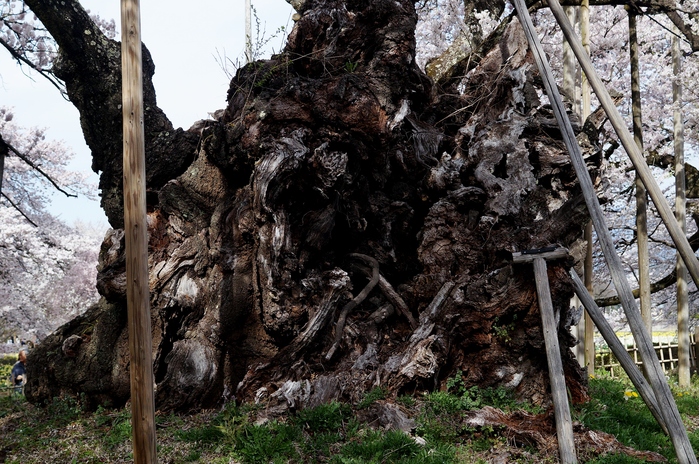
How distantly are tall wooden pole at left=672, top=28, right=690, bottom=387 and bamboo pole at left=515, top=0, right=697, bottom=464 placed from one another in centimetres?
495

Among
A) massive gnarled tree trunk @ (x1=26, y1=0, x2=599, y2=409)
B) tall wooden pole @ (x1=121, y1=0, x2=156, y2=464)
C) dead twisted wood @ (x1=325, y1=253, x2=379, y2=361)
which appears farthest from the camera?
dead twisted wood @ (x1=325, y1=253, x2=379, y2=361)

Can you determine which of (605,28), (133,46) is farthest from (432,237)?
(605,28)

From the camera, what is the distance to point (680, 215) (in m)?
9.30

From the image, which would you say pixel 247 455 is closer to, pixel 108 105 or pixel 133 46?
pixel 133 46

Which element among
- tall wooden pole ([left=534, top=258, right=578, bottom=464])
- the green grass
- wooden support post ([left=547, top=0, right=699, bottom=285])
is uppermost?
wooden support post ([left=547, top=0, right=699, bottom=285])

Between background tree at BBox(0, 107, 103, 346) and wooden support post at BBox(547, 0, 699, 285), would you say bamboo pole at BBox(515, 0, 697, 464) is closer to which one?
wooden support post at BBox(547, 0, 699, 285)

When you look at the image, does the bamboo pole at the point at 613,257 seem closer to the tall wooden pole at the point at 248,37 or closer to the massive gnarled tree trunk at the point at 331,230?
the massive gnarled tree trunk at the point at 331,230

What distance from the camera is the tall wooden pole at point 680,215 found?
30.5ft

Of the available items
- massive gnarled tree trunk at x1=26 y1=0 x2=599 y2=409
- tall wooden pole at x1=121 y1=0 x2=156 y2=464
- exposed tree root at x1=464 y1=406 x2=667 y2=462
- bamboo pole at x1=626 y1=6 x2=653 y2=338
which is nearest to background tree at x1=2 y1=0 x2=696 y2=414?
massive gnarled tree trunk at x1=26 y1=0 x2=599 y2=409

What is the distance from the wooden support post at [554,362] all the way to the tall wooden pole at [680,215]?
Answer: 5092 mm

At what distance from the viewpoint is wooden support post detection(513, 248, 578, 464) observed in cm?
485

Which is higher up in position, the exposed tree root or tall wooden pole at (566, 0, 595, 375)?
tall wooden pole at (566, 0, 595, 375)

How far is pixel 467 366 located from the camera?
6.09 meters

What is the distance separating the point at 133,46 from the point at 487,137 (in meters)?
4.32
